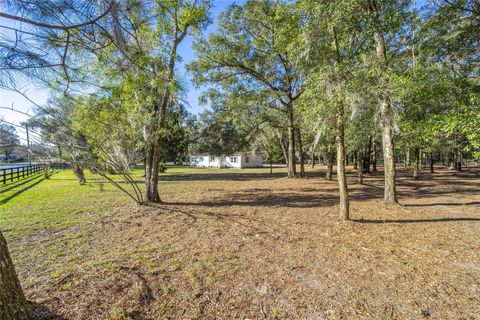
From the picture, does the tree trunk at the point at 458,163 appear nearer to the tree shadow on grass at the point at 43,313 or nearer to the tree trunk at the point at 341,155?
the tree trunk at the point at 341,155

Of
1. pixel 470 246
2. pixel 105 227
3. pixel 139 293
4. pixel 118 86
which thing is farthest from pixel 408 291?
pixel 105 227

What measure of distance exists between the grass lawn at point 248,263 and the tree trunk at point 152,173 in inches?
52.2

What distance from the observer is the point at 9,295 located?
172 cm

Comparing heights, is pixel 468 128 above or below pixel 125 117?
below

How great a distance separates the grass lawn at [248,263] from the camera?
231 centimetres

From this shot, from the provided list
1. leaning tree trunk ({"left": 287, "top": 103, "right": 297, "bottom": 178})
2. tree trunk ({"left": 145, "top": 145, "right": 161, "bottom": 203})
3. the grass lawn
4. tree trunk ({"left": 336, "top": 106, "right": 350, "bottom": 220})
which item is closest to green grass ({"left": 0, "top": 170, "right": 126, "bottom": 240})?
the grass lawn

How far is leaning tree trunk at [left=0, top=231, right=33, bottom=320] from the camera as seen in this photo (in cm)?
167

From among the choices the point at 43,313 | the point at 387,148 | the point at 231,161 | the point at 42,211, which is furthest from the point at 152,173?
the point at 231,161

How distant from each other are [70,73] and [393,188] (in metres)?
8.17

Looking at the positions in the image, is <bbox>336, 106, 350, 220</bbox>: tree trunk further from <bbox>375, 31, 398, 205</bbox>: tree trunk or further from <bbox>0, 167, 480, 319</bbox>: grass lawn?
<bbox>375, 31, 398, 205</bbox>: tree trunk

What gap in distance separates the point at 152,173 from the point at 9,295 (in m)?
5.78

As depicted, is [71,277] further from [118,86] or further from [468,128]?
[468,128]

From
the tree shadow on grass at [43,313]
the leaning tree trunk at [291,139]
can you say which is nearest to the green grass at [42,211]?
the tree shadow on grass at [43,313]

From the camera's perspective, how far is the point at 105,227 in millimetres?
5027
